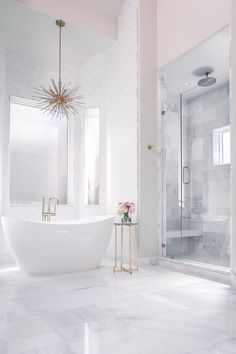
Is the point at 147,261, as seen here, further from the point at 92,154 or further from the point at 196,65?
the point at 196,65

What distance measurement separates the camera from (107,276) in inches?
129

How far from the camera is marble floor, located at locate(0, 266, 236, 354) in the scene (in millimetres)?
1666

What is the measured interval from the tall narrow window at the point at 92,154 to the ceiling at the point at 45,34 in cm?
95

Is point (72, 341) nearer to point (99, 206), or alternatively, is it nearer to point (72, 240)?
point (72, 240)

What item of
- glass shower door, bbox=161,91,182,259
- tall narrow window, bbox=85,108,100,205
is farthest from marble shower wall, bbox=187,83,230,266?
tall narrow window, bbox=85,108,100,205

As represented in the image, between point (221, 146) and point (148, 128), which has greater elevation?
point (148, 128)

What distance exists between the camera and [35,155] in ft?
15.4

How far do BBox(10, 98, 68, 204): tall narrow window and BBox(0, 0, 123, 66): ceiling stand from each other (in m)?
0.81

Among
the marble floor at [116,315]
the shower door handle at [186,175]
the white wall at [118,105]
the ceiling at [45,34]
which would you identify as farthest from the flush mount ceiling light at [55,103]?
the marble floor at [116,315]

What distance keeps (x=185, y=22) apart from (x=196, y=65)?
595 mm

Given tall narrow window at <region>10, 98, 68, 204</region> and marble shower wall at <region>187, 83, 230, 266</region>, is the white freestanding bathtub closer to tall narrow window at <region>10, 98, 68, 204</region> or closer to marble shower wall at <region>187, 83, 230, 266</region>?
tall narrow window at <region>10, 98, 68, 204</region>

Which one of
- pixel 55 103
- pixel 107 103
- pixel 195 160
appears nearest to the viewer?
pixel 55 103

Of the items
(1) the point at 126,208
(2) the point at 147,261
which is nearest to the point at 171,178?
(1) the point at 126,208

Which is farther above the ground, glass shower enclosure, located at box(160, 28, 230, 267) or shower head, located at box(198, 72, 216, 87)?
shower head, located at box(198, 72, 216, 87)
